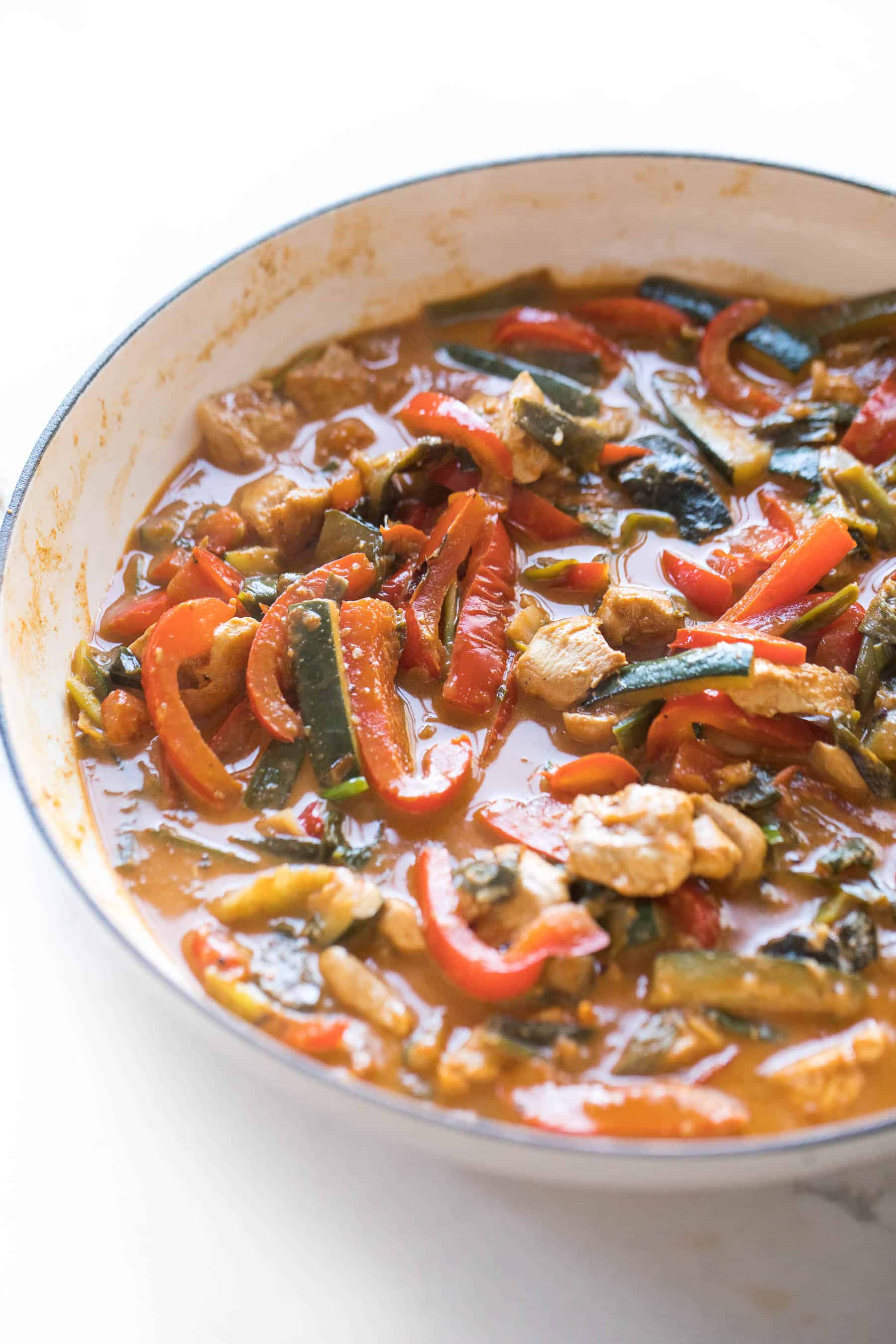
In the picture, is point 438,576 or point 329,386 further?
point 329,386

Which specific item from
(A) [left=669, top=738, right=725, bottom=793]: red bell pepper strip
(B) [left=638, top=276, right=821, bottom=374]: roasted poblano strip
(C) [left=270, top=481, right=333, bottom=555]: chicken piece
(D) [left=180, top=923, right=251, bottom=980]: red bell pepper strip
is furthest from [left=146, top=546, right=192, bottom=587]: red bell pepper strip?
(B) [left=638, top=276, right=821, bottom=374]: roasted poblano strip

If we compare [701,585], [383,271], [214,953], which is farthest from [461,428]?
[214,953]

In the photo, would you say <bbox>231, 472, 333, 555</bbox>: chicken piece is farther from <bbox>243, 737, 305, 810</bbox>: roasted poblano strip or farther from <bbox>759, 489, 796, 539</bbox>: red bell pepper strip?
<bbox>759, 489, 796, 539</bbox>: red bell pepper strip

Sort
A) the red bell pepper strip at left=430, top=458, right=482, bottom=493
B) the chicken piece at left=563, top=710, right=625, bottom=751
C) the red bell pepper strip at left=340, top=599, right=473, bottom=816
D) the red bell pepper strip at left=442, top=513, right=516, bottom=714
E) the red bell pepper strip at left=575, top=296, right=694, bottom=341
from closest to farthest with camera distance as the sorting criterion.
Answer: the red bell pepper strip at left=340, top=599, right=473, bottom=816 → the chicken piece at left=563, top=710, right=625, bottom=751 → the red bell pepper strip at left=442, top=513, right=516, bottom=714 → the red bell pepper strip at left=430, top=458, right=482, bottom=493 → the red bell pepper strip at left=575, top=296, right=694, bottom=341

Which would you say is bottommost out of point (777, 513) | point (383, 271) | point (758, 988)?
point (758, 988)

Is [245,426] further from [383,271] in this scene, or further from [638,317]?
[638,317]

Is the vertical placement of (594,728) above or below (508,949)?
above

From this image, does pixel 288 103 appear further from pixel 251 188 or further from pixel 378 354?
pixel 378 354
